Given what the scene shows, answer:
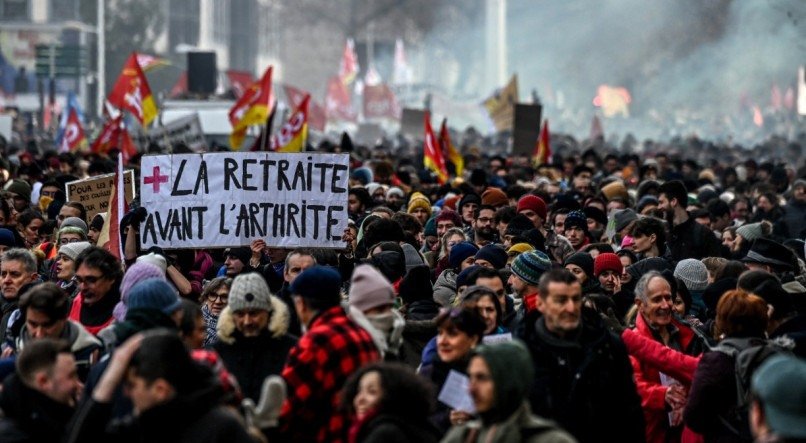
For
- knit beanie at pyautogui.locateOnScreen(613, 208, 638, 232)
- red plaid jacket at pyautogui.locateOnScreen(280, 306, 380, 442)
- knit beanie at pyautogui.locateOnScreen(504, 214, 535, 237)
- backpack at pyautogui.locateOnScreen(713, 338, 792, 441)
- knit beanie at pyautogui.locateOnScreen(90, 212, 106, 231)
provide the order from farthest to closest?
knit beanie at pyautogui.locateOnScreen(613, 208, 638, 232)
knit beanie at pyautogui.locateOnScreen(90, 212, 106, 231)
knit beanie at pyautogui.locateOnScreen(504, 214, 535, 237)
backpack at pyautogui.locateOnScreen(713, 338, 792, 441)
red plaid jacket at pyautogui.locateOnScreen(280, 306, 380, 442)

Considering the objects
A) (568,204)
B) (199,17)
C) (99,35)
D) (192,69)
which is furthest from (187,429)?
(199,17)

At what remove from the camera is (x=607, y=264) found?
1002 cm

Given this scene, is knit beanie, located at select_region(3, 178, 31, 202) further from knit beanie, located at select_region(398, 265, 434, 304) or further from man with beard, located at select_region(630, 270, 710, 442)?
man with beard, located at select_region(630, 270, 710, 442)

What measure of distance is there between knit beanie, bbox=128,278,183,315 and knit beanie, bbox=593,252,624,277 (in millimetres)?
3635

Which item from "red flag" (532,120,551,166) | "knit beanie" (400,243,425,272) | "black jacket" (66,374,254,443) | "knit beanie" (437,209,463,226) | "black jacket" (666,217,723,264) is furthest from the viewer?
"red flag" (532,120,551,166)

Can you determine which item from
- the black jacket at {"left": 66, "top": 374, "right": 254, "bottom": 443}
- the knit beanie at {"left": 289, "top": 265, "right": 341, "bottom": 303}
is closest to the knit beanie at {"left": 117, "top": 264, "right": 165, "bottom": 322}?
the knit beanie at {"left": 289, "top": 265, "right": 341, "bottom": 303}

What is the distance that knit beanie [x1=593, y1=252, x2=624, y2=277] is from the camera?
10016mm

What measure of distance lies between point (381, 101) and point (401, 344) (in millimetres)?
36933

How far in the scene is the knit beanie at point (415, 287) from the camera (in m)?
8.80

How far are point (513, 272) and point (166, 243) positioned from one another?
271 cm

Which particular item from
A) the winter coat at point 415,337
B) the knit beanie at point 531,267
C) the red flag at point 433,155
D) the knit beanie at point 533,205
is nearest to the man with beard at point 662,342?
the knit beanie at point 531,267

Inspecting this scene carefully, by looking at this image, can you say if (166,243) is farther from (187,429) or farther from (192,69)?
(192,69)

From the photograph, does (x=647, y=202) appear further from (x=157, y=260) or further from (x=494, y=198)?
(x=157, y=260)

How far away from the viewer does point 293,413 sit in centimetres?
650
